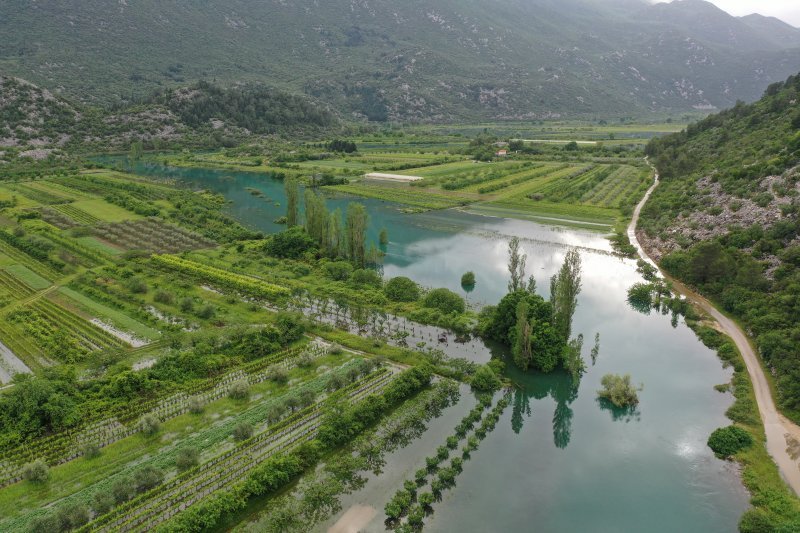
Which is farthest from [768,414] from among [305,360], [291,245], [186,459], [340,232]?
[291,245]

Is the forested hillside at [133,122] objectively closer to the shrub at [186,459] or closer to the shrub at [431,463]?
the shrub at [186,459]

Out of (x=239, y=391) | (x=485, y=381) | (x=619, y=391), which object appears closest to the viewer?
(x=239, y=391)

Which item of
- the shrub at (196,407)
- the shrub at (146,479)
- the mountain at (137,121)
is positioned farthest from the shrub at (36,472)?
the mountain at (137,121)

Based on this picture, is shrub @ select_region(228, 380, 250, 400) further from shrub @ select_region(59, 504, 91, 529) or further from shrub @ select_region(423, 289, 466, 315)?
shrub @ select_region(423, 289, 466, 315)

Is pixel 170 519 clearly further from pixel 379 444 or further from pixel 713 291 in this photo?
pixel 713 291

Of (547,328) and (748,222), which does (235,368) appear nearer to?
(547,328)
